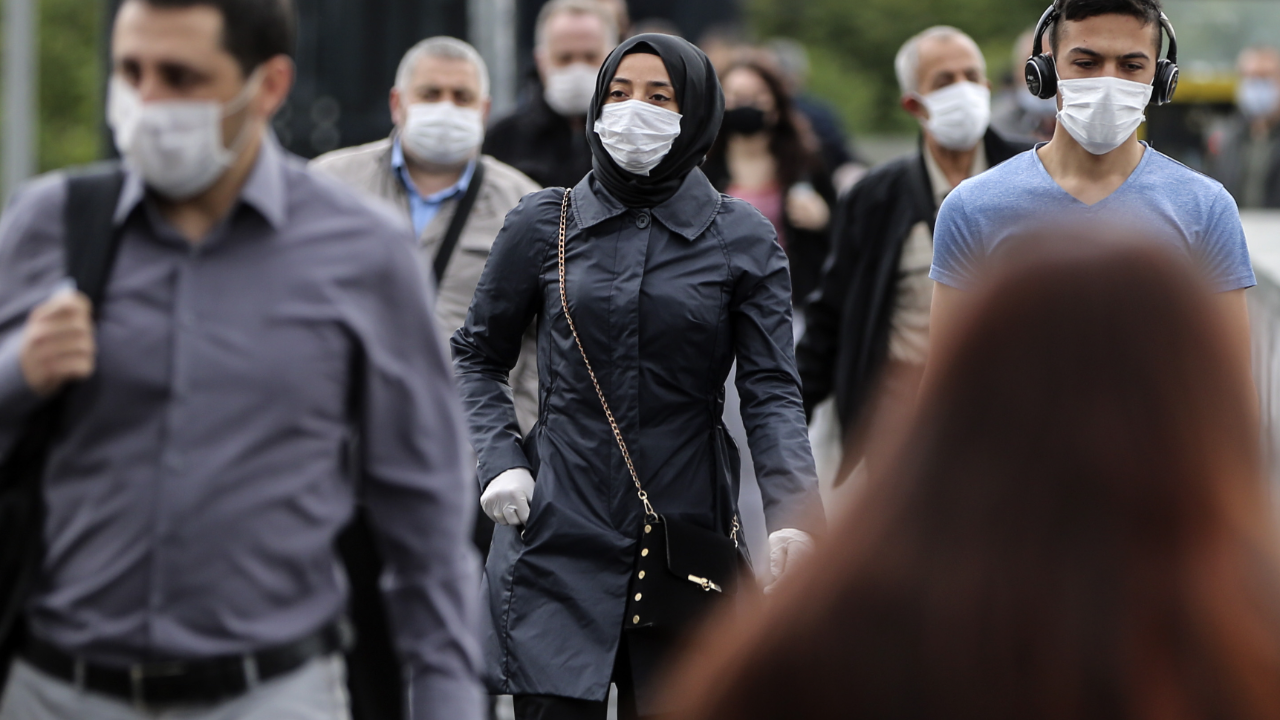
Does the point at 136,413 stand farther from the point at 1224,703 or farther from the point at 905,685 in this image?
the point at 1224,703

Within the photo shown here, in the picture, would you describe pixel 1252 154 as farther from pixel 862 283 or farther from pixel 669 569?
pixel 669 569

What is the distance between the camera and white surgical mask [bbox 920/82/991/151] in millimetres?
7062

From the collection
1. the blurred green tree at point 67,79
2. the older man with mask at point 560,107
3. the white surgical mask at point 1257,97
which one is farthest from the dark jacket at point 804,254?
the blurred green tree at point 67,79

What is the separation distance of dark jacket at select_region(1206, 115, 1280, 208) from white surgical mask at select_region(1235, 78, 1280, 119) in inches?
10.6

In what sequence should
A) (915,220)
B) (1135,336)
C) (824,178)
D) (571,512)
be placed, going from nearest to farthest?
(1135,336) < (571,512) < (915,220) < (824,178)

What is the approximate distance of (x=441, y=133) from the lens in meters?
6.95

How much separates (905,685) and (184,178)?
5.58ft

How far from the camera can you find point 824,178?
9633 millimetres

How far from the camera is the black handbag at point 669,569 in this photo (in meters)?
4.69

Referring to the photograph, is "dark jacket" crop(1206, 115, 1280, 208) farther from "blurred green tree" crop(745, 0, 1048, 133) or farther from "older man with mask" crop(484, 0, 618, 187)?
"blurred green tree" crop(745, 0, 1048, 133)

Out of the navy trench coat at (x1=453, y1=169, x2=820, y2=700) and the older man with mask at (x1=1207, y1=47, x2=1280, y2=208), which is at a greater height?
the navy trench coat at (x1=453, y1=169, x2=820, y2=700)

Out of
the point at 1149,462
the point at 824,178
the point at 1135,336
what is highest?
the point at 1135,336

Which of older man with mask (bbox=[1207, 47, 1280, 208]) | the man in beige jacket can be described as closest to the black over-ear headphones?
the man in beige jacket

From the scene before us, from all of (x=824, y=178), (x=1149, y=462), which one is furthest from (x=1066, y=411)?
(x=824, y=178)
